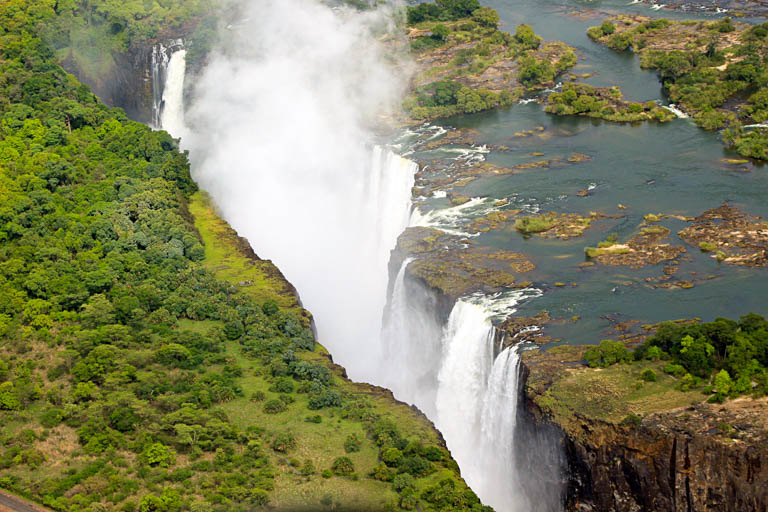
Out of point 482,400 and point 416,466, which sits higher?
point 482,400

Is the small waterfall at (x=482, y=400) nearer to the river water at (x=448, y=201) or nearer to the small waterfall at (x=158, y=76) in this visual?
the river water at (x=448, y=201)

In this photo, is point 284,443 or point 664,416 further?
point 284,443

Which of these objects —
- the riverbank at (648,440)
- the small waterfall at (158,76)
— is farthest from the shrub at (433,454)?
the small waterfall at (158,76)

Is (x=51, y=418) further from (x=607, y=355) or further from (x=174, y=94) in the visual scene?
(x=174, y=94)

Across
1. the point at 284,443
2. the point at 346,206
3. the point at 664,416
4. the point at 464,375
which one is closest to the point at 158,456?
the point at 284,443

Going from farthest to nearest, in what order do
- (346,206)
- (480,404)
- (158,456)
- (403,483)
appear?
(346,206), (480,404), (158,456), (403,483)

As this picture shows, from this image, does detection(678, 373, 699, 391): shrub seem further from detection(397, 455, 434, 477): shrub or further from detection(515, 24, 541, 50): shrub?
detection(515, 24, 541, 50): shrub

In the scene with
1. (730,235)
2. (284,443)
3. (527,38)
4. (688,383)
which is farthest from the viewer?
(527,38)
